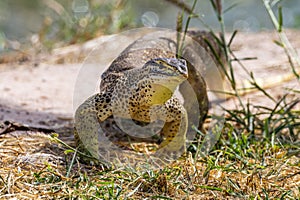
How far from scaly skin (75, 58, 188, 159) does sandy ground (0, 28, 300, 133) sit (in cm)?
98

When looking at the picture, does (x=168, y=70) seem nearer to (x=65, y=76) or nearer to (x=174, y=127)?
(x=174, y=127)

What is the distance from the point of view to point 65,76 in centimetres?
702

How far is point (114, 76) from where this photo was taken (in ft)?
13.7

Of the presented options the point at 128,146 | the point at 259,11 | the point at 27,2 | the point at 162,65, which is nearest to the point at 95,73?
the point at 128,146

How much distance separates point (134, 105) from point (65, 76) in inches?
129

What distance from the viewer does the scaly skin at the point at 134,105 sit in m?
3.68

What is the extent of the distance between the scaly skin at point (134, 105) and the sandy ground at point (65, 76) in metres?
0.98

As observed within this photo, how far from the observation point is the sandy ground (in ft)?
17.4

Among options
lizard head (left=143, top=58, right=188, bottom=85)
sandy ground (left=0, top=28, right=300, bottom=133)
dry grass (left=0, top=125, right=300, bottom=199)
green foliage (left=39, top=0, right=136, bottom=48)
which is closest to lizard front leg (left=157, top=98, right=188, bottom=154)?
dry grass (left=0, top=125, right=300, bottom=199)

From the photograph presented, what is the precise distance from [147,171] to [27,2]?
14.8 meters

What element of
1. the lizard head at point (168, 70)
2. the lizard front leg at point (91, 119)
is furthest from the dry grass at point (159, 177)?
the lizard head at point (168, 70)

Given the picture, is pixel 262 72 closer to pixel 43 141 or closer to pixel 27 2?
pixel 43 141

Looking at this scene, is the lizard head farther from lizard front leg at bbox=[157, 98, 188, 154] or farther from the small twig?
the small twig

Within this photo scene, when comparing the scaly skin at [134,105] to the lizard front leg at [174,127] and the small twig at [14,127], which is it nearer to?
the lizard front leg at [174,127]
